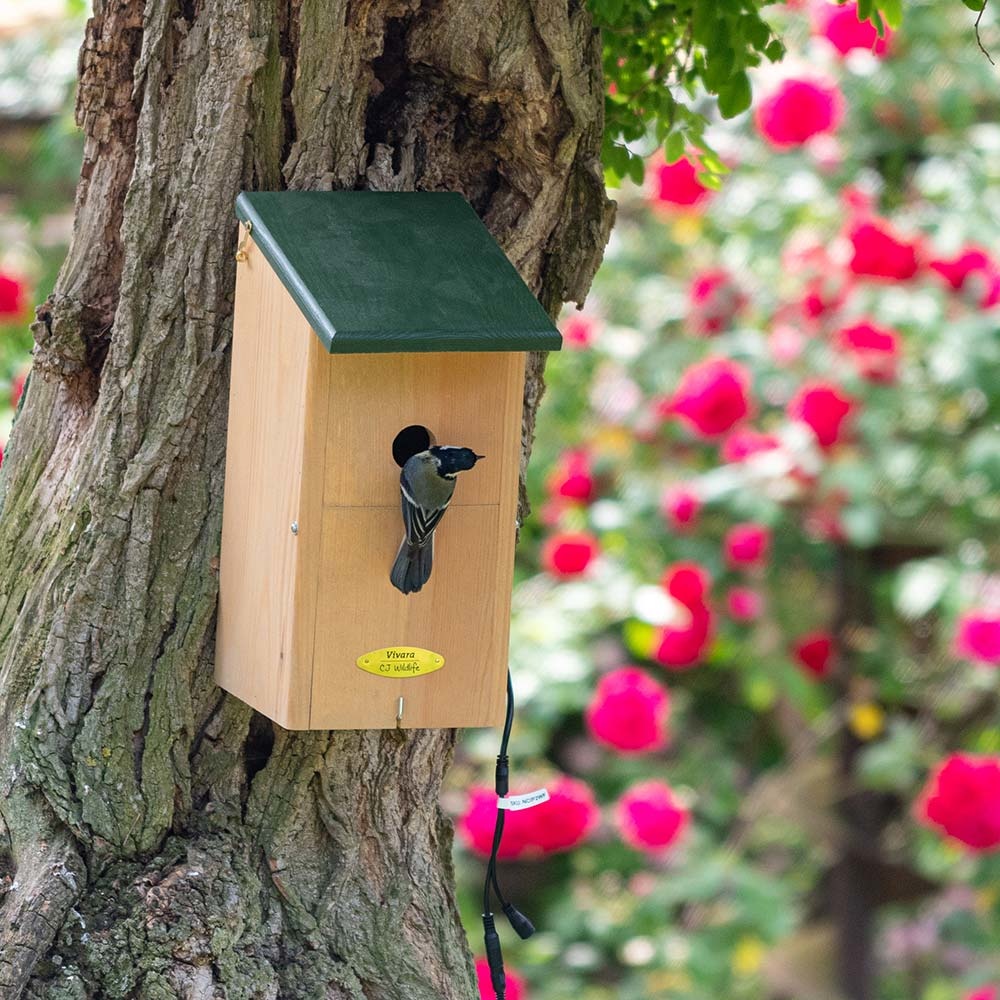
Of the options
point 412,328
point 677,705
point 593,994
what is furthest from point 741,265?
point 412,328

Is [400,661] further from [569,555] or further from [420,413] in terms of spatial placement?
[569,555]

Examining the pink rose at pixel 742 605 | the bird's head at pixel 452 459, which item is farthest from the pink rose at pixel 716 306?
the bird's head at pixel 452 459

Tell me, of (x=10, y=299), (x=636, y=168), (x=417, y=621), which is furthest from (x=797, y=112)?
(x=417, y=621)

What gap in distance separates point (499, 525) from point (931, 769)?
9.50 ft

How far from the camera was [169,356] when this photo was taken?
201cm

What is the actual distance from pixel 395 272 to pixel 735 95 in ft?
2.22

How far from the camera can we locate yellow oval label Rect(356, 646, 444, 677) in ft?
6.21

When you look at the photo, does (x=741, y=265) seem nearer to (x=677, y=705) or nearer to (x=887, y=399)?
(x=887, y=399)

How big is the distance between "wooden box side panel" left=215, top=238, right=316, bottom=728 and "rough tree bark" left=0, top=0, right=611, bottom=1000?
0.05 m

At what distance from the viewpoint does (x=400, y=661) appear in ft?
6.25

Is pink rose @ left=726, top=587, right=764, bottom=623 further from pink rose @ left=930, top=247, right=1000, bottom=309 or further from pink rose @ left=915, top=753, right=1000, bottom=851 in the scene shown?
pink rose @ left=930, top=247, right=1000, bottom=309

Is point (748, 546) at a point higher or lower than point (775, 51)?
lower

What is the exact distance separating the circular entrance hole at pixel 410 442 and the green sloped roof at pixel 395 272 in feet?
0.49

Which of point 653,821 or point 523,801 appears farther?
point 653,821
